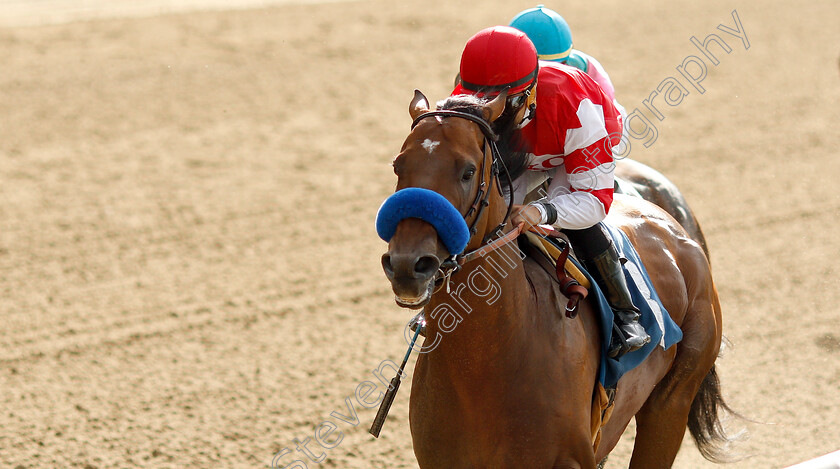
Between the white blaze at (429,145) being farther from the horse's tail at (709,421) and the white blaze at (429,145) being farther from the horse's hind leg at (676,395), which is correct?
the horse's tail at (709,421)

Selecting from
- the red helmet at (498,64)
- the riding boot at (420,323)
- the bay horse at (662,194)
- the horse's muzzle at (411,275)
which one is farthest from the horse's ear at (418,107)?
the bay horse at (662,194)

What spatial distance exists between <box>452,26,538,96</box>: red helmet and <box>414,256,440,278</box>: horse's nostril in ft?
2.42

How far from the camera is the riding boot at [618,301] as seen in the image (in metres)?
3.42

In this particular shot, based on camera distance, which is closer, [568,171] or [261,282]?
[568,171]

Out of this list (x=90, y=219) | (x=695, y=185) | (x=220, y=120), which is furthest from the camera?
(x=220, y=120)

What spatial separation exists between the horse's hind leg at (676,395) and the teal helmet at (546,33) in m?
1.37

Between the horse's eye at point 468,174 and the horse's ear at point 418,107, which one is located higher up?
the horse's ear at point 418,107

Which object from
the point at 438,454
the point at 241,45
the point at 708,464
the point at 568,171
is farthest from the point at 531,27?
the point at 241,45

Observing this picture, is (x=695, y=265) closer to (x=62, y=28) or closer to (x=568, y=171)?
(x=568, y=171)

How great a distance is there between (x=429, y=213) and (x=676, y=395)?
210 centimetres

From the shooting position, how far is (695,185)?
9.00m

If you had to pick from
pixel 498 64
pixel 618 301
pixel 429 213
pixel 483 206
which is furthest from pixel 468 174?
pixel 618 301

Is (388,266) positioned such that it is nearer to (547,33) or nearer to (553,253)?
(553,253)

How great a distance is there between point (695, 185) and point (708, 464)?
14.6ft
